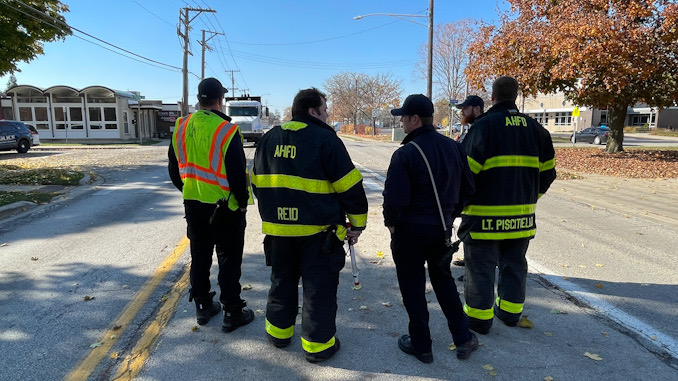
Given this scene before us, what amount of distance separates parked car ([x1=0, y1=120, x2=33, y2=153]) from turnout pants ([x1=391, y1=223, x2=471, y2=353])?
83.1ft

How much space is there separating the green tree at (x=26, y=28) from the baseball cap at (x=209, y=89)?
1322cm

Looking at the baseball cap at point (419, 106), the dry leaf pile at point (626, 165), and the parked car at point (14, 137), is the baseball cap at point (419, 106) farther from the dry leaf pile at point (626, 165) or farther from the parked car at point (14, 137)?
the parked car at point (14, 137)

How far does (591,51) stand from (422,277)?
14.5 m

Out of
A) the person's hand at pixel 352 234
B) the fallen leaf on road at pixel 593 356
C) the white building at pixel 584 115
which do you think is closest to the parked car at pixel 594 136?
the white building at pixel 584 115

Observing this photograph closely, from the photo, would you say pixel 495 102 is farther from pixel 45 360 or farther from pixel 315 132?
pixel 45 360

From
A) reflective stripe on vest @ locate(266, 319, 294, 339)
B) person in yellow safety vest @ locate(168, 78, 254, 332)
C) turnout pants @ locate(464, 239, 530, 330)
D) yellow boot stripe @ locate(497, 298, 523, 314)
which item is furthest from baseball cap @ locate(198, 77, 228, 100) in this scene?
yellow boot stripe @ locate(497, 298, 523, 314)

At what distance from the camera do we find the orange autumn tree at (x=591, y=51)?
14.3m

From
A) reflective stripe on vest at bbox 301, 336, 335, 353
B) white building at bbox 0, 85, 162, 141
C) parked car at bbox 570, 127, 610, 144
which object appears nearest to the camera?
reflective stripe on vest at bbox 301, 336, 335, 353

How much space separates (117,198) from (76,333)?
23.7ft

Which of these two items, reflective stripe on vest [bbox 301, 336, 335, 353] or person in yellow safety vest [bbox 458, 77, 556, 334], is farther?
person in yellow safety vest [bbox 458, 77, 556, 334]

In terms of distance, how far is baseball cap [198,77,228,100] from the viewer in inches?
141

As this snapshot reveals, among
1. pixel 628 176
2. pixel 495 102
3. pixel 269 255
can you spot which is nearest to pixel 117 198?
pixel 269 255

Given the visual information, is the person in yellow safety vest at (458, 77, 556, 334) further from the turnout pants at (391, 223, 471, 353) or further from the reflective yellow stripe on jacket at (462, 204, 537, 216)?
the turnout pants at (391, 223, 471, 353)

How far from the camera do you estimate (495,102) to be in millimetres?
3639
